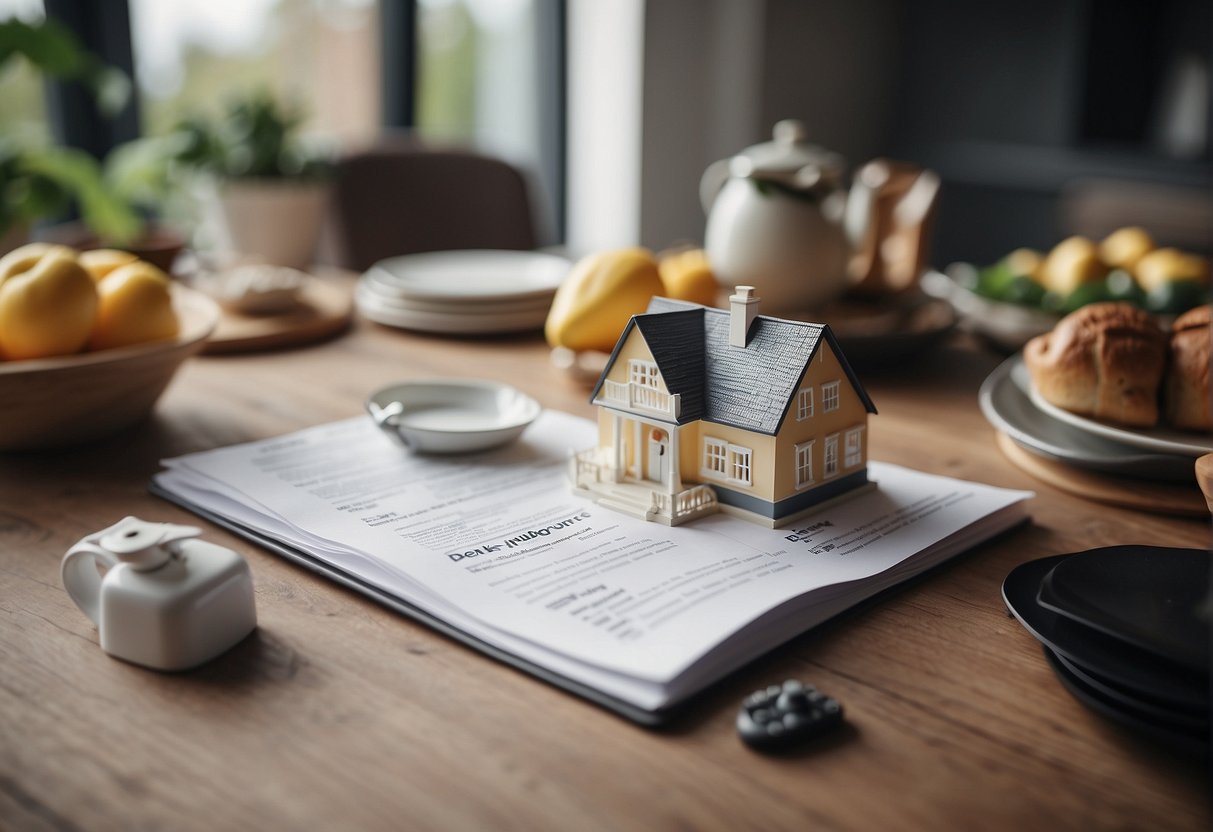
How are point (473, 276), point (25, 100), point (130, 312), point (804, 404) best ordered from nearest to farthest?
point (804, 404) < point (130, 312) < point (473, 276) < point (25, 100)

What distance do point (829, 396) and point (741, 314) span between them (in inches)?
3.7

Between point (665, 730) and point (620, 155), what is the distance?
3.20 m

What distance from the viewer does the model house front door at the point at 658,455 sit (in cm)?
78

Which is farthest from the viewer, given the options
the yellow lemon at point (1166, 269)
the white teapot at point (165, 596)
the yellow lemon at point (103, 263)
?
the yellow lemon at point (1166, 269)

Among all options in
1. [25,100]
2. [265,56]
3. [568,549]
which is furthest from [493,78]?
[568,549]

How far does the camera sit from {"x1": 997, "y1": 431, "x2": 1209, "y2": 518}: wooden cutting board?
0.83 meters

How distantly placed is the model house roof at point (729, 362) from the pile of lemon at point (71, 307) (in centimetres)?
48

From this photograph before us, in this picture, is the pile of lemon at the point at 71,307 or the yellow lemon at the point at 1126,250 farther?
the yellow lemon at the point at 1126,250

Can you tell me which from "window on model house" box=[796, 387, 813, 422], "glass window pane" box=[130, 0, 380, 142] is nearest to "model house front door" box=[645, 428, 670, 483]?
"window on model house" box=[796, 387, 813, 422]

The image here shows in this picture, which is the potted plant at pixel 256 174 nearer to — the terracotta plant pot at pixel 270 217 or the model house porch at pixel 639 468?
the terracotta plant pot at pixel 270 217

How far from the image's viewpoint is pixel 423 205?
7.41 ft

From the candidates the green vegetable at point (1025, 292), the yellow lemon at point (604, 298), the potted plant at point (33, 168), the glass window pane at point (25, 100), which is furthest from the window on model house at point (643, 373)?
the glass window pane at point (25, 100)

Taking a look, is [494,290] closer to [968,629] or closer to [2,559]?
[2,559]

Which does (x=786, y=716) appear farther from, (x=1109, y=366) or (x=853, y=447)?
(x=1109, y=366)
